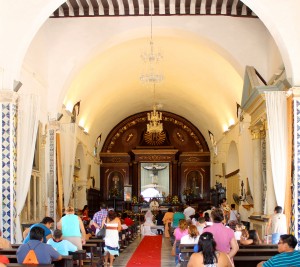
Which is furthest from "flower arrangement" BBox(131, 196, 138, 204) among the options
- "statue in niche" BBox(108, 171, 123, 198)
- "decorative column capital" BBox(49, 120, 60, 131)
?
"decorative column capital" BBox(49, 120, 60, 131)

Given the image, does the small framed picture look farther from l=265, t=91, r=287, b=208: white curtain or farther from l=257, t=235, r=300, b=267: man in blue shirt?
l=257, t=235, r=300, b=267: man in blue shirt

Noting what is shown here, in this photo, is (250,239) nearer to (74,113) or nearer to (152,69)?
(74,113)

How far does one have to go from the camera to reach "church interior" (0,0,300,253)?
1264cm

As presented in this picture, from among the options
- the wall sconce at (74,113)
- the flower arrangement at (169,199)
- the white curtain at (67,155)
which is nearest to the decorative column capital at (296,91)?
the white curtain at (67,155)

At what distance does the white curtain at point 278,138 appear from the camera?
41.2 ft

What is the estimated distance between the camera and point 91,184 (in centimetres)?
2947

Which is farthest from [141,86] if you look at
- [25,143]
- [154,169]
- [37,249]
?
[37,249]

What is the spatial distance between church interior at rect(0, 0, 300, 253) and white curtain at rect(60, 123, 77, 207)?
3cm

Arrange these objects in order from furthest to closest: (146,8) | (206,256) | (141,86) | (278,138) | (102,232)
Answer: (141,86)
(146,8)
(102,232)
(278,138)
(206,256)

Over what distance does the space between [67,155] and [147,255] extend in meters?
3.87

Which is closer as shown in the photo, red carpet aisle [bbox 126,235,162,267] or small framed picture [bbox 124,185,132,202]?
red carpet aisle [bbox 126,235,162,267]

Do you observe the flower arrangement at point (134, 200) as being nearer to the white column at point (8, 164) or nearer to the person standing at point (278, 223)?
the white column at point (8, 164)

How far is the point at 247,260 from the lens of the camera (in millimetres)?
8609

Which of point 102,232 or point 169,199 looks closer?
point 102,232
